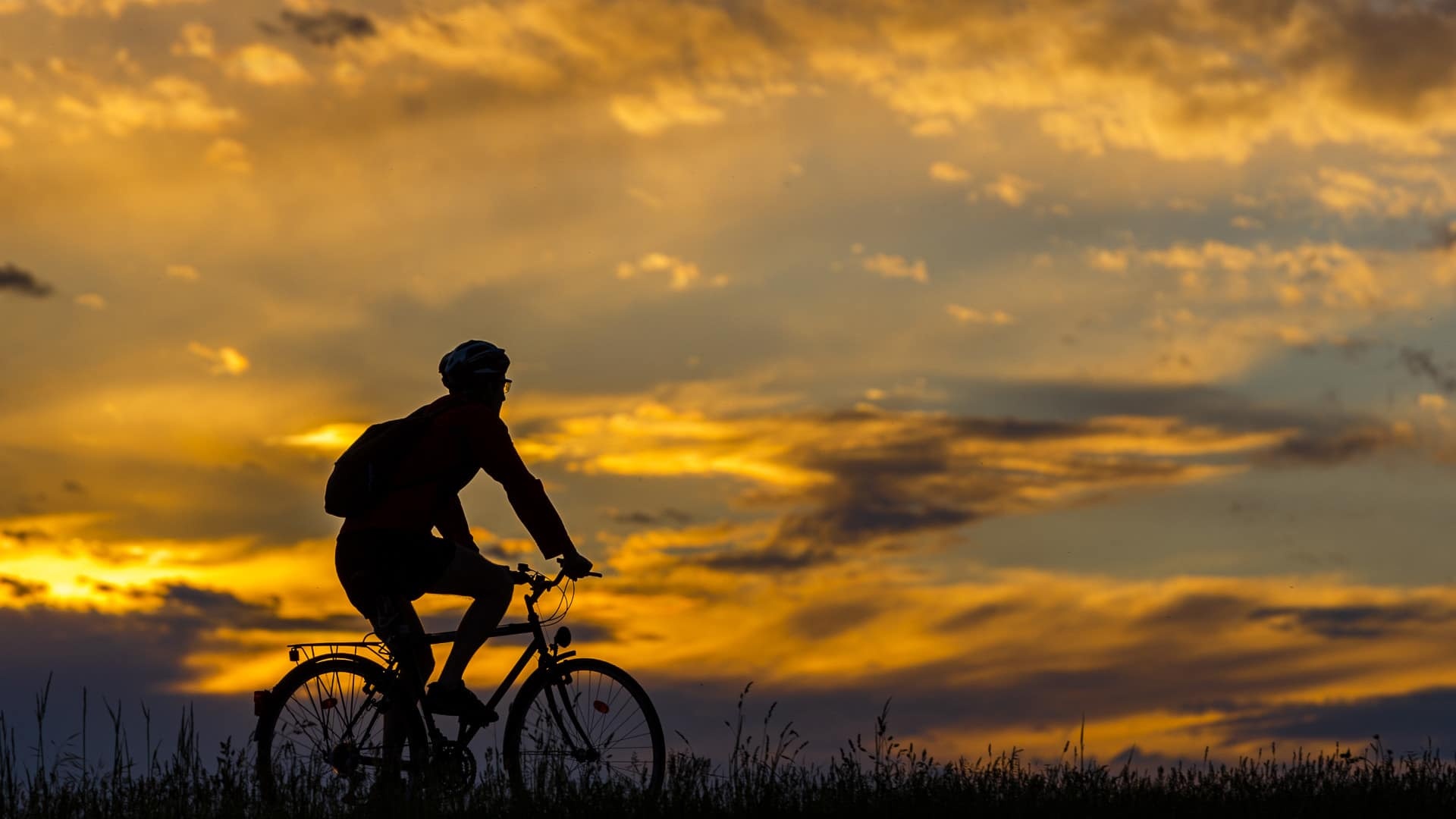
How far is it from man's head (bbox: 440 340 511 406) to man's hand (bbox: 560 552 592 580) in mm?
1108

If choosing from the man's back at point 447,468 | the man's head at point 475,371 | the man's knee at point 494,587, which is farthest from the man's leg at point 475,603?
the man's head at point 475,371

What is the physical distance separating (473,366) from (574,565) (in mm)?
1435

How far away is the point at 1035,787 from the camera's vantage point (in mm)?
10180

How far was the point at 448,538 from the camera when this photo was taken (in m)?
9.88

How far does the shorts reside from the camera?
9.41 metres

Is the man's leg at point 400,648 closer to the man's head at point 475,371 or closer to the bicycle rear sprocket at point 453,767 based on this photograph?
the bicycle rear sprocket at point 453,767

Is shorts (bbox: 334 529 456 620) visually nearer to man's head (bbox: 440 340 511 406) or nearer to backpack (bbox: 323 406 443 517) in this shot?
backpack (bbox: 323 406 443 517)

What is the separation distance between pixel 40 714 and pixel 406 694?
2.92m

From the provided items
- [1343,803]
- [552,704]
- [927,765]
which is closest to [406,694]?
[552,704]

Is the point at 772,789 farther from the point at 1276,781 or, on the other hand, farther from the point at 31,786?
the point at 31,786

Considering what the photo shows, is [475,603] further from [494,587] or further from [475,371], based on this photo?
[475,371]

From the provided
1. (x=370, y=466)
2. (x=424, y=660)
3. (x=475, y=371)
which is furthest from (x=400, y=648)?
(x=475, y=371)

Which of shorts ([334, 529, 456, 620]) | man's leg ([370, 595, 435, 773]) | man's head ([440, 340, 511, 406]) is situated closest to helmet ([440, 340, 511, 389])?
man's head ([440, 340, 511, 406])

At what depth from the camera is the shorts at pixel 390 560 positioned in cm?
941
